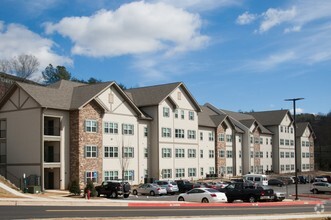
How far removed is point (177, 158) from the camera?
6519 centimetres

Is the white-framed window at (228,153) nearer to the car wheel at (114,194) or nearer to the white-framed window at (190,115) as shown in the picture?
the white-framed window at (190,115)

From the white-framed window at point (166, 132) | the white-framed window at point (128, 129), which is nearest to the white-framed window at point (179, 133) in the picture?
the white-framed window at point (166, 132)

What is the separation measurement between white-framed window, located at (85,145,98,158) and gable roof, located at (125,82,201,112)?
12334 millimetres

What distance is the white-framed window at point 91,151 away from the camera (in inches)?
2024

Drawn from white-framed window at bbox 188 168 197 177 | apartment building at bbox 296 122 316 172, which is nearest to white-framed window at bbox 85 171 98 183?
white-framed window at bbox 188 168 197 177

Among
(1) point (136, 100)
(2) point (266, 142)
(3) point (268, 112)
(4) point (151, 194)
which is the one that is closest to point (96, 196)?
(4) point (151, 194)

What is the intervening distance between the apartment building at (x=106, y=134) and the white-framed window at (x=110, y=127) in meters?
0.12

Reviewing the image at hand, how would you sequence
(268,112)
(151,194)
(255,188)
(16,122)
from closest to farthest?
(255,188), (151,194), (16,122), (268,112)

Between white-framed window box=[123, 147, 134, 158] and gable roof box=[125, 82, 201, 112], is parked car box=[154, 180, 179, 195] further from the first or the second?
gable roof box=[125, 82, 201, 112]

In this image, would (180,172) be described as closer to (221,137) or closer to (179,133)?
(179,133)

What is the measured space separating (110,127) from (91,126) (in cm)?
313

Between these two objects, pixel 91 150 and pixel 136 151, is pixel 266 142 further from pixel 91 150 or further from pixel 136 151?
pixel 91 150

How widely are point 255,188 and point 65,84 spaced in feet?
94.2

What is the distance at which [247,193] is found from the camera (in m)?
36.5
